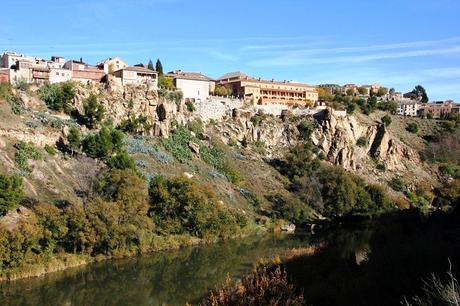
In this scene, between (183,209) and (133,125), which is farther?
(133,125)

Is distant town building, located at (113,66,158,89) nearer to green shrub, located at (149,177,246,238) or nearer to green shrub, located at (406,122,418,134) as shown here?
green shrub, located at (149,177,246,238)

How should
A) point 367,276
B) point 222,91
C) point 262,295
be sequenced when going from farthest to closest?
point 222,91, point 367,276, point 262,295

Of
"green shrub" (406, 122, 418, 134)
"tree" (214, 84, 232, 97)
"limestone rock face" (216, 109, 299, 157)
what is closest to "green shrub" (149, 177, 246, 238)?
"limestone rock face" (216, 109, 299, 157)

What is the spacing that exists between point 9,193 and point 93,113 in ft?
80.3

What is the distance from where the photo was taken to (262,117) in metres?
86.0

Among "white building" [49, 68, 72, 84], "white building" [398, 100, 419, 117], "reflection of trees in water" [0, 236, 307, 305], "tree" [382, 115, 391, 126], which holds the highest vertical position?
"white building" [49, 68, 72, 84]

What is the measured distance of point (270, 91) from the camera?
3979 inches

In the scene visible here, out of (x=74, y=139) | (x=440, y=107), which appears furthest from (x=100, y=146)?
(x=440, y=107)

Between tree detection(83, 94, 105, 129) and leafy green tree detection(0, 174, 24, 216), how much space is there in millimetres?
23068

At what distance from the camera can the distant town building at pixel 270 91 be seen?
9762cm

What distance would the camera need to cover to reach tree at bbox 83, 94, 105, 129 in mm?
62662

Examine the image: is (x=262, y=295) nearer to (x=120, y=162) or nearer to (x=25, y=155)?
(x=120, y=162)

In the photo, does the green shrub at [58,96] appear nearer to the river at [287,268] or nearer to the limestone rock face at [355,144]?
the river at [287,268]

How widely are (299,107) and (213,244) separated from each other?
157ft
